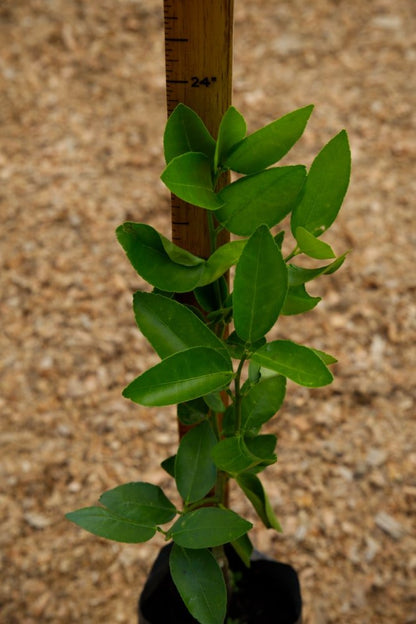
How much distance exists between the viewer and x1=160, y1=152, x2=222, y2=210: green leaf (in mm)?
613

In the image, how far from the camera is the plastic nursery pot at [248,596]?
3.18 feet

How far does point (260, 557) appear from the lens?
3.51 feet

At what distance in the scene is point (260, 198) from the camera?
66 cm

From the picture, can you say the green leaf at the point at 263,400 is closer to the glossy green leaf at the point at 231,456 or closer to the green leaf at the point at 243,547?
the glossy green leaf at the point at 231,456

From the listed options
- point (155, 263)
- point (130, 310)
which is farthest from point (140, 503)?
point (130, 310)

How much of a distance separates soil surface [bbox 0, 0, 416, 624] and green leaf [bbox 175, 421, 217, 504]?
0.65 metres

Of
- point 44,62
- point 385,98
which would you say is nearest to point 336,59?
point 385,98

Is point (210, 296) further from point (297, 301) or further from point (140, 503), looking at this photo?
point (140, 503)

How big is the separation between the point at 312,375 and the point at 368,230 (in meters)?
1.52

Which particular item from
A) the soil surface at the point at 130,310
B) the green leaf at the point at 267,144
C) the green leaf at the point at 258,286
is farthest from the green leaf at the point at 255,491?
the soil surface at the point at 130,310

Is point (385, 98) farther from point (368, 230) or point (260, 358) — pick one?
point (260, 358)

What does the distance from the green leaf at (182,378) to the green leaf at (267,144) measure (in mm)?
179

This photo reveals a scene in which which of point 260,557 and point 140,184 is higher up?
point 140,184

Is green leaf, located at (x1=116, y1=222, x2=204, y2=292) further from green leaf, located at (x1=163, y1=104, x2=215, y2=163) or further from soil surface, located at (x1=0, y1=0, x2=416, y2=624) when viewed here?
soil surface, located at (x1=0, y1=0, x2=416, y2=624)
